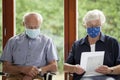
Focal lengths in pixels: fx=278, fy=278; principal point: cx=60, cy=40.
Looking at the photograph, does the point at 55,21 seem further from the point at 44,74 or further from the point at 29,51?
the point at 44,74

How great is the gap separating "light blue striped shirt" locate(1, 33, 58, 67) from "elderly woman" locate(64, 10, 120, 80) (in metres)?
0.34

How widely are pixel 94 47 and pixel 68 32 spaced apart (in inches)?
30.3

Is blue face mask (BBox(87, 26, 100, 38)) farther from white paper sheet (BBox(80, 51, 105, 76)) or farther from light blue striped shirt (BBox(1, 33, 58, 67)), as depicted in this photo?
light blue striped shirt (BBox(1, 33, 58, 67))

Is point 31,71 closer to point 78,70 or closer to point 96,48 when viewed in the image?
point 78,70

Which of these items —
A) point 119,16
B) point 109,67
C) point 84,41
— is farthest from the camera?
point 119,16

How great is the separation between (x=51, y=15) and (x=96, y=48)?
1055mm

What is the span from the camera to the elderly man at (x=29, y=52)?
337cm

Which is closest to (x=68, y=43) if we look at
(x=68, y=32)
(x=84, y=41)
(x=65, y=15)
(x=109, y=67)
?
(x=68, y=32)

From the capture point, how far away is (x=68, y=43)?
12.7ft

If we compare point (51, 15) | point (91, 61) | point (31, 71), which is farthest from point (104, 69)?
point (51, 15)

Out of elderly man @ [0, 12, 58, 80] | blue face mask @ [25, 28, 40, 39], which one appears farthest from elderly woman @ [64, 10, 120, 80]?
blue face mask @ [25, 28, 40, 39]

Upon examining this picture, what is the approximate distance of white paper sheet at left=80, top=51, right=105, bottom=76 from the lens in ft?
9.91

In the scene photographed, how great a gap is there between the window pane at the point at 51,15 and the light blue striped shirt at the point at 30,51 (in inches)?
18.1

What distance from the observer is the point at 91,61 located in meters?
3.03
